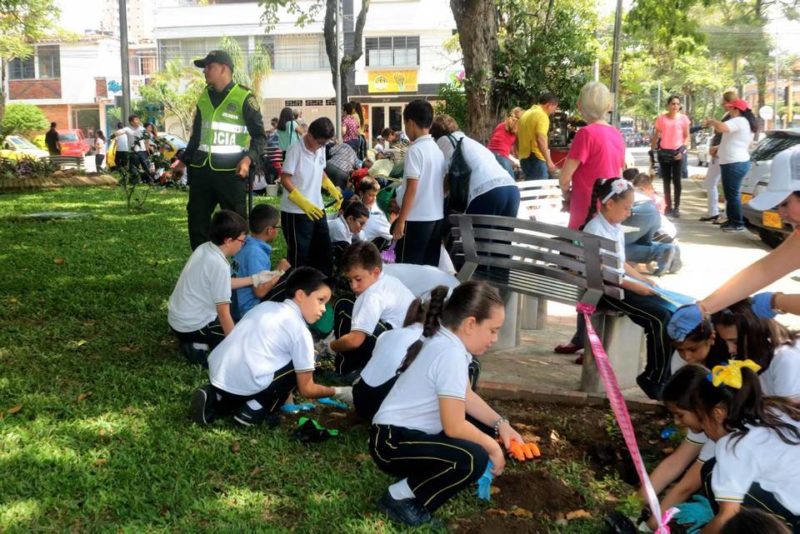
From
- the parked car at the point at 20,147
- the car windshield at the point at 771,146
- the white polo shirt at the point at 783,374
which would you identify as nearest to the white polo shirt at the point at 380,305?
the white polo shirt at the point at 783,374

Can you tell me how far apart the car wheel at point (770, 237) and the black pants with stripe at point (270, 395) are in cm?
761

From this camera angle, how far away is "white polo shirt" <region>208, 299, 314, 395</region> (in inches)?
164

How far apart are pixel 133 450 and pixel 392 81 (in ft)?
127

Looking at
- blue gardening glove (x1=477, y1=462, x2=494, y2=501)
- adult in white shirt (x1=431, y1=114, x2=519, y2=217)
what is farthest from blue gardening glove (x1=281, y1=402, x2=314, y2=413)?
adult in white shirt (x1=431, y1=114, x2=519, y2=217)

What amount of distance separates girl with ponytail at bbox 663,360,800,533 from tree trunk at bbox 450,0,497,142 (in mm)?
7600

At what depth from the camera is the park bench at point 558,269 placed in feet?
14.6

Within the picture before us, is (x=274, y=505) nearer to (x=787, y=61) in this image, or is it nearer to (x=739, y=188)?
(x=739, y=188)

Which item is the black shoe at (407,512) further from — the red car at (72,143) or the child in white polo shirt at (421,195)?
the red car at (72,143)

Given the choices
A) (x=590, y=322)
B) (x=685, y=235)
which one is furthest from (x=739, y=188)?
(x=590, y=322)

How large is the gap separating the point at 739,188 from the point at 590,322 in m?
7.37

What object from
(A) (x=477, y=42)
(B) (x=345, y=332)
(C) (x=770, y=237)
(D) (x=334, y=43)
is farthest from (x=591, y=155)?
(D) (x=334, y=43)

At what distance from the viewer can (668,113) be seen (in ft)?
39.7

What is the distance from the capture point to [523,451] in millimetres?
3623

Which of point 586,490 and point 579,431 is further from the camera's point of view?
point 579,431
